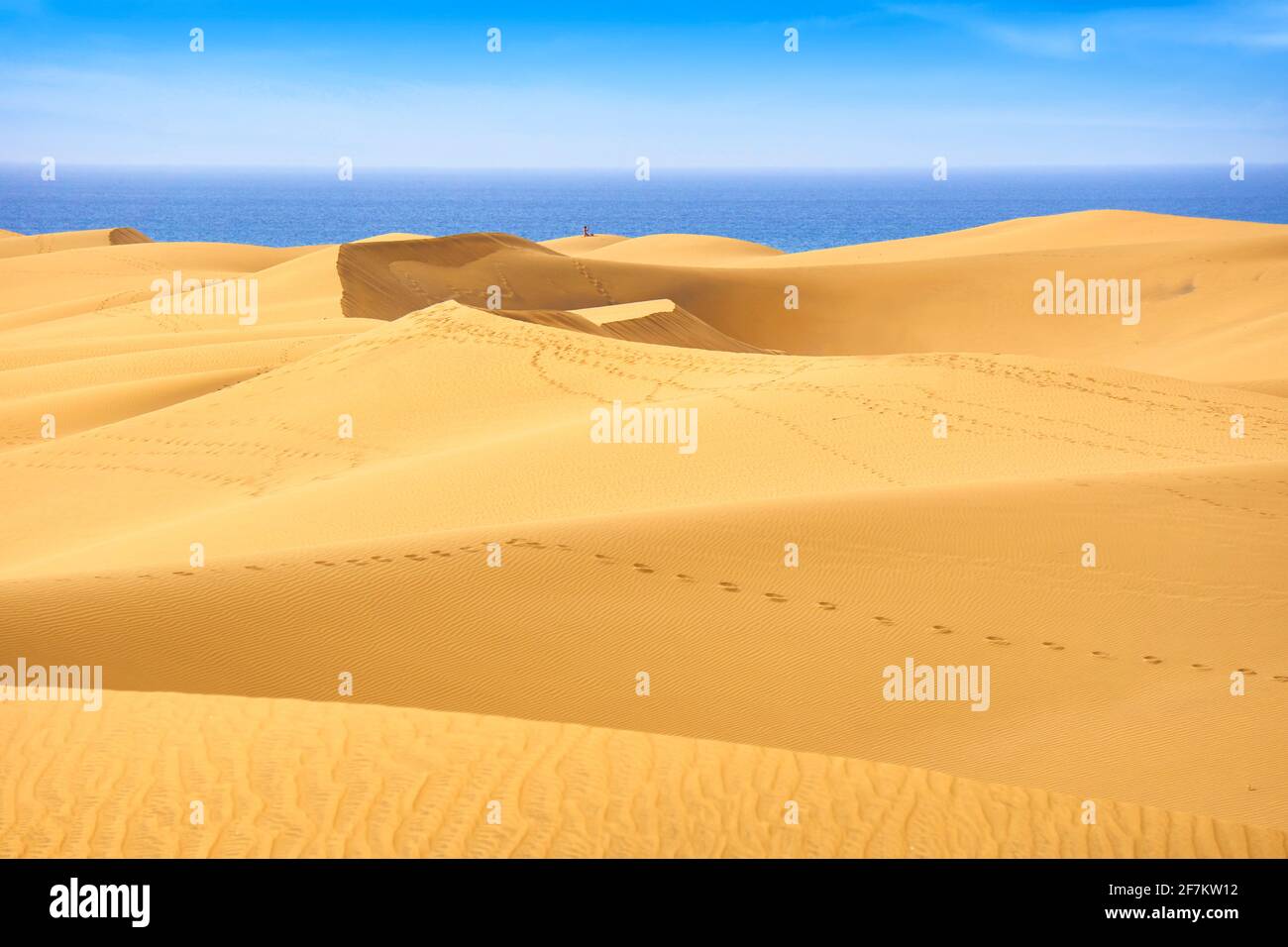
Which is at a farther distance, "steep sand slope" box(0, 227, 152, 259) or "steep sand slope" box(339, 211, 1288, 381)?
"steep sand slope" box(0, 227, 152, 259)

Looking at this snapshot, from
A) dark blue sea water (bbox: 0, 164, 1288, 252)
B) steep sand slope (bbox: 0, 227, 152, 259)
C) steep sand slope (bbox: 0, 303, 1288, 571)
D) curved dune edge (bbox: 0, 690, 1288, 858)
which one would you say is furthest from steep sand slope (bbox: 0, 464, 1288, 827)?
dark blue sea water (bbox: 0, 164, 1288, 252)

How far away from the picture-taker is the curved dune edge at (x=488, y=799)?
4742 millimetres

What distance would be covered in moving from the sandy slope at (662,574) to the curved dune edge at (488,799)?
0.03 metres

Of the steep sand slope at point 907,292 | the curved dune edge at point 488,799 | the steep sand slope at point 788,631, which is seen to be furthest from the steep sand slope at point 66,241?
the curved dune edge at point 488,799

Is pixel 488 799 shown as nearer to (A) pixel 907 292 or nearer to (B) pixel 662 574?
(B) pixel 662 574

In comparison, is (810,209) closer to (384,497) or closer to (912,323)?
(912,323)

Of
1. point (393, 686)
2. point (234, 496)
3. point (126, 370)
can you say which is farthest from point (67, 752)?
point (126, 370)

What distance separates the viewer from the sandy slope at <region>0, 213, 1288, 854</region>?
5.64 m

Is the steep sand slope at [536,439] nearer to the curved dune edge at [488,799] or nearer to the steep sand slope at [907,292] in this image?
the curved dune edge at [488,799]

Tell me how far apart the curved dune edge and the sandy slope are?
0.10 ft

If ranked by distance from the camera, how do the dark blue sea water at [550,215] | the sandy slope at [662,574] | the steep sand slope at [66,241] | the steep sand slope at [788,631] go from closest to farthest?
1. the sandy slope at [662,574]
2. the steep sand slope at [788,631]
3. the steep sand slope at [66,241]
4. the dark blue sea water at [550,215]

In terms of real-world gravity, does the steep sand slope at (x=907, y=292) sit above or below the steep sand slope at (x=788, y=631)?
above

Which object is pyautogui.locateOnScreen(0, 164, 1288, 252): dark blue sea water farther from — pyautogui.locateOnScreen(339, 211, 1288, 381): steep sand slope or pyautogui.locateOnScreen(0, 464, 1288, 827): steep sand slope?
pyautogui.locateOnScreen(0, 464, 1288, 827): steep sand slope
